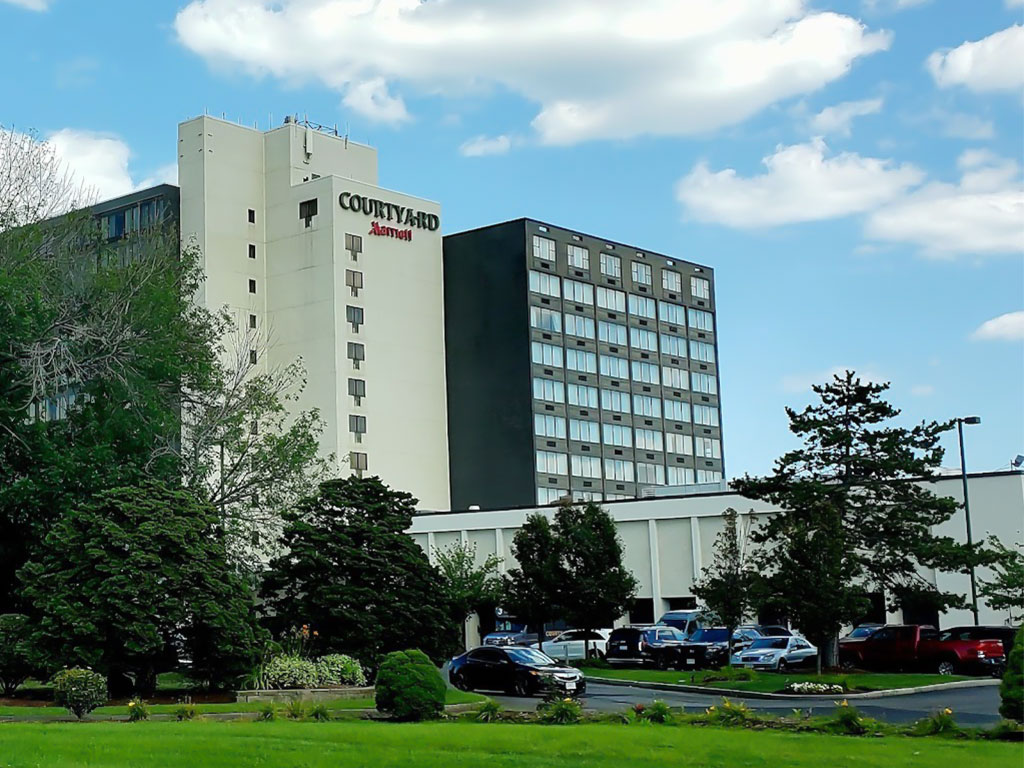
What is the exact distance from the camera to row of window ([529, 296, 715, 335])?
10313 cm

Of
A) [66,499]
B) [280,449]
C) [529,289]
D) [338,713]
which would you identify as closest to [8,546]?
[66,499]

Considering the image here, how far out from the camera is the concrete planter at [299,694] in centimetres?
3481

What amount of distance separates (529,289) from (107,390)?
56.7m

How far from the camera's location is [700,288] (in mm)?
121188

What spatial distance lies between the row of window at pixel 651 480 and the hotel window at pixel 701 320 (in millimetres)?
12918

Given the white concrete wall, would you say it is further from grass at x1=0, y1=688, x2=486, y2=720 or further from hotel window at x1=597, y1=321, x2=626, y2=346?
hotel window at x1=597, y1=321, x2=626, y2=346

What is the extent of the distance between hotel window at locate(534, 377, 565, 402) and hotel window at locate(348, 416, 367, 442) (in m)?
13.5

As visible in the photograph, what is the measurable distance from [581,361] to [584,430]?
547 cm

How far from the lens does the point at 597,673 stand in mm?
50406

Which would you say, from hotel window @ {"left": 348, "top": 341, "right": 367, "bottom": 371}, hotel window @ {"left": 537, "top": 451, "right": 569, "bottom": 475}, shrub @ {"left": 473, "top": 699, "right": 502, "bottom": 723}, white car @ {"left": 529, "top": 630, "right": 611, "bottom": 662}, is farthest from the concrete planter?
hotel window @ {"left": 537, "top": 451, "right": 569, "bottom": 475}

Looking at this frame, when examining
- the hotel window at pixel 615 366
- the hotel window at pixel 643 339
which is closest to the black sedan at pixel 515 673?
the hotel window at pixel 615 366

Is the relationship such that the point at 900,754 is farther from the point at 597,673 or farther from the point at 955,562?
the point at 597,673

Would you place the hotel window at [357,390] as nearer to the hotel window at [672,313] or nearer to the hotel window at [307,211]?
the hotel window at [307,211]

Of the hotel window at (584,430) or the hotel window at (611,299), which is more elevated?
the hotel window at (611,299)
